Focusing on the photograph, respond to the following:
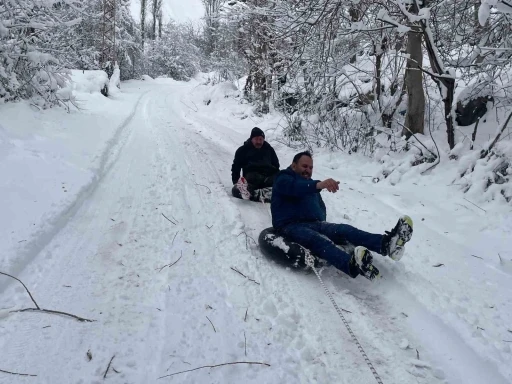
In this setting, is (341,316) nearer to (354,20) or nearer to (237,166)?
(237,166)

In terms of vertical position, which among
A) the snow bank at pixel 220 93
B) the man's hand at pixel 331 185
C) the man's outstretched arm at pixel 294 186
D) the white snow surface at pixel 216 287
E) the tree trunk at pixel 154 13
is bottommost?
the white snow surface at pixel 216 287

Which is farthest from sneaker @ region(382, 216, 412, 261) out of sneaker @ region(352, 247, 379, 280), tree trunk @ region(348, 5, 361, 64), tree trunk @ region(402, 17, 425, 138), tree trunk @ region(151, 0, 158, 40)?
tree trunk @ region(151, 0, 158, 40)

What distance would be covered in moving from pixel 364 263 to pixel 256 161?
10.3 ft

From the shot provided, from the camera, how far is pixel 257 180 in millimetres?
5504

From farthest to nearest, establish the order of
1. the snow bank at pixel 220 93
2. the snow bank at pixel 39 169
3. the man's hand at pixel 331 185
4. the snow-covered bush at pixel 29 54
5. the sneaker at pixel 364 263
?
1. the snow bank at pixel 220 93
2. the snow-covered bush at pixel 29 54
3. the snow bank at pixel 39 169
4. the man's hand at pixel 331 185
5. the sneaker at pixel 364 263

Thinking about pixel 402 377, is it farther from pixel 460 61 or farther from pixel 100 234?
pixel 460 61

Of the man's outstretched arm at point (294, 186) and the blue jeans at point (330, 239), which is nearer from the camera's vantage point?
the blue jeans at point (330, 239)

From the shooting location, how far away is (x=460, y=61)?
616 cm

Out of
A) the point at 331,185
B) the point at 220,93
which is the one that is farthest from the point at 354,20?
the point at 220,93

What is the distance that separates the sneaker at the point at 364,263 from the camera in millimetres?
3047

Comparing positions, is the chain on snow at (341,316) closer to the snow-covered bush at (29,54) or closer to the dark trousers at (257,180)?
the dark trousers at (257,180)

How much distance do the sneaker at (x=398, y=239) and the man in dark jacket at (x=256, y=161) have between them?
2484 millimetres

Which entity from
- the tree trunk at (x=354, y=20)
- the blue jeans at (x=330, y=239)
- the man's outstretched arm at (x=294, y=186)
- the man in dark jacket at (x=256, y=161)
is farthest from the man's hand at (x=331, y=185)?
the tree trunk at (x=354, y=20)

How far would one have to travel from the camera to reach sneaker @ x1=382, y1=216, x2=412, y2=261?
330 cm
